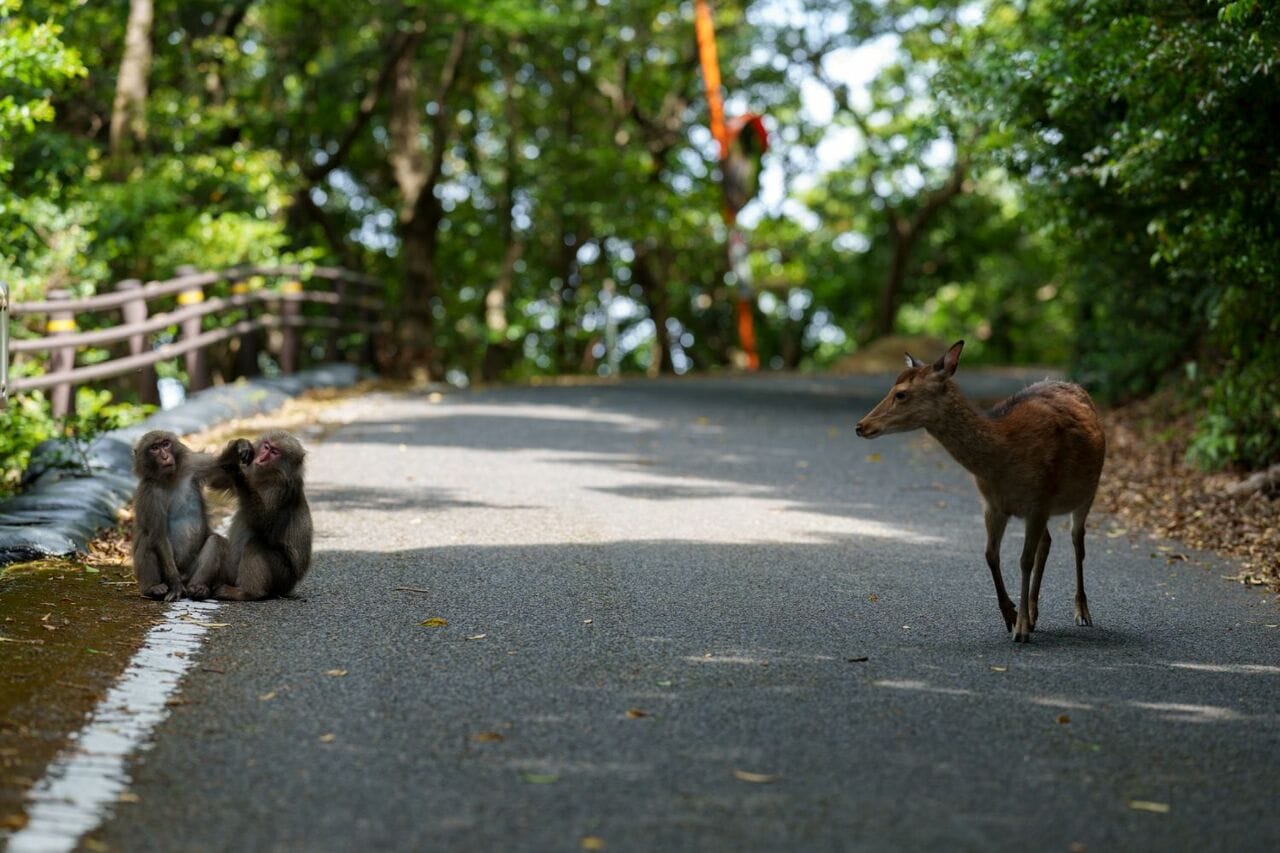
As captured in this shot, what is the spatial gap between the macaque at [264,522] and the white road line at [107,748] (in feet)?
1.92

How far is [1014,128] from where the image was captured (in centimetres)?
1630

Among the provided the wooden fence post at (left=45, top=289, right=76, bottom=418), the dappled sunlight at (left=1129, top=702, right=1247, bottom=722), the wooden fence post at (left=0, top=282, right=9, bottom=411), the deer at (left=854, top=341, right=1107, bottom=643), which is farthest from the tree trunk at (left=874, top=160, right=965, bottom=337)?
the dappled sunlight at (left=1129, top=702, right=1247, bottom=722)

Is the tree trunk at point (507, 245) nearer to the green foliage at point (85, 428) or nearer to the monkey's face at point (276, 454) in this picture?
the green foliage at point (85, 428)

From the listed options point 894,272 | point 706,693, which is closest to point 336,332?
point 894,272

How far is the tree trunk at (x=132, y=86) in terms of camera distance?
20.4 m

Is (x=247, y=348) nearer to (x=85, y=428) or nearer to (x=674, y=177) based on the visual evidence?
(x=85, y=428)

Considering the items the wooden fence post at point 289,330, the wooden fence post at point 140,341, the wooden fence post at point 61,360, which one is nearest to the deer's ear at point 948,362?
the wooden fence post at point 61,360

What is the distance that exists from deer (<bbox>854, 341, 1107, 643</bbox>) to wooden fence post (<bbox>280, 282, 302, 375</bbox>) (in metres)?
13.6

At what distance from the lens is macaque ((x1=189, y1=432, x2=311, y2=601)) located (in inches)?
320

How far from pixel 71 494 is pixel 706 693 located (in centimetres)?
556

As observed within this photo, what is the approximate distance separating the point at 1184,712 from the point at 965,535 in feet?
15.2

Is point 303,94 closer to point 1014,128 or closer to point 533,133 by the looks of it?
point 533,133

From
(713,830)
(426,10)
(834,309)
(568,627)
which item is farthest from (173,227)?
(834,309)

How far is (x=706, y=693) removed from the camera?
A: 653 centimetres
